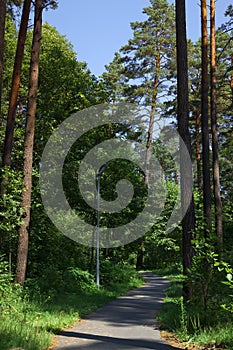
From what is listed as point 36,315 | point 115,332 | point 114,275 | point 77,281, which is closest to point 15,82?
point 36,315

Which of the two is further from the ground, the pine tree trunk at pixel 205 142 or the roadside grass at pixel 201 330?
the pine tree trunk at pixel 205 142

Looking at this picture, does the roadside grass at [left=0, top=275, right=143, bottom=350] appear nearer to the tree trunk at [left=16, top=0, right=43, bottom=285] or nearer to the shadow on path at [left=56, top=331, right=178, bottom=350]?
the shadow on path at [left=56, top=331, right=178, bottom=350]

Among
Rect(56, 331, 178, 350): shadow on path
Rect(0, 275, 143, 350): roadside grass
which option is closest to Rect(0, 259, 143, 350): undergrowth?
Rect(0, 275, 143, 350): roadside grass

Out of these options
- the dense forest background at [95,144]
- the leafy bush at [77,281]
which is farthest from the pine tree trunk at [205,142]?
the leafy bush at [77,281]

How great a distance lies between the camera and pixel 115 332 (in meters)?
9.28

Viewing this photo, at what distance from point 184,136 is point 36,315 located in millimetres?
5722

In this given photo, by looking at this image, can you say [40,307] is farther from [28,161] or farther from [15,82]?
[15,82]

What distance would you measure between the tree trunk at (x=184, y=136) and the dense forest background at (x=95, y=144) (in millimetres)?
27

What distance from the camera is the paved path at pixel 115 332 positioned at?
7.66 meters

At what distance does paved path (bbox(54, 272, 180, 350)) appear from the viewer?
766 centimetres

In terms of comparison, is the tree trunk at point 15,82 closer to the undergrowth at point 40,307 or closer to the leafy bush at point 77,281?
the undergrowth at point 40,307

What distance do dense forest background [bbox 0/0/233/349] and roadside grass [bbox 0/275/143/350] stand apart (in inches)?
7.0

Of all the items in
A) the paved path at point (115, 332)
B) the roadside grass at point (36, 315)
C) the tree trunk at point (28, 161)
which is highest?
the tree trunk at point (28, 161)

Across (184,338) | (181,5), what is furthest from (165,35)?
(184,338)
